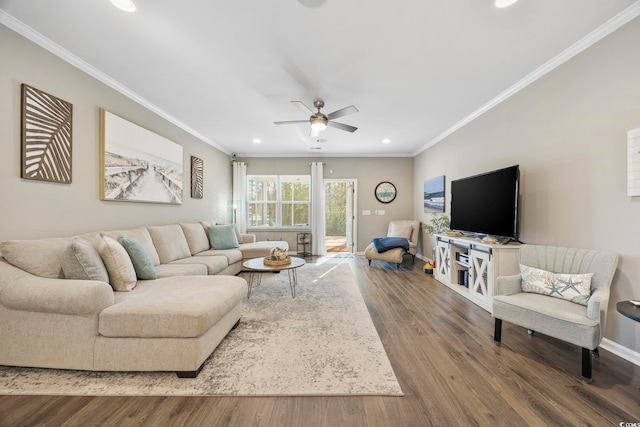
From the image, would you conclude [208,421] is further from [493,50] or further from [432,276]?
[432,276]

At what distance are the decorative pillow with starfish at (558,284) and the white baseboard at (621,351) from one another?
1.50 feet

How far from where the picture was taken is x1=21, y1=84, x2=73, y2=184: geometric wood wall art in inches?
84.4

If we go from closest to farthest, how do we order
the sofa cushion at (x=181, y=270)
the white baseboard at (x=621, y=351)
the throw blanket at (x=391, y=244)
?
the white baseboard at (x=621, y=351) < the sofa cushion at (x=181, y=270) < the throw blanket at (x=391, y=244)

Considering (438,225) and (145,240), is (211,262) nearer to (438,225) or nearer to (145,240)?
(145,240)

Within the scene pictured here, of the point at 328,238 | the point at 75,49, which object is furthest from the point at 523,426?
the point at 328,238

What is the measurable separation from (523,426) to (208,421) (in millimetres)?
1705

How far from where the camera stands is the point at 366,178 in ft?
21.9

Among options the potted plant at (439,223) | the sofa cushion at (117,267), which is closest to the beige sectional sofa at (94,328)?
the sofa cushion at (117,267)

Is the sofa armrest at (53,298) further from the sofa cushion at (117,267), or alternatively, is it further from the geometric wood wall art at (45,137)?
the geometric wood wall art at (45,137)

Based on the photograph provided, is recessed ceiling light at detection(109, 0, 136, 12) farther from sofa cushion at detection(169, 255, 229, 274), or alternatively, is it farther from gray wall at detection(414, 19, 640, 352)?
gray wall at detection(414, 19, 640, 352)

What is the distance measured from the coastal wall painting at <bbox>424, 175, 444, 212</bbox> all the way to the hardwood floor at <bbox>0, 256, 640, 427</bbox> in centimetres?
318

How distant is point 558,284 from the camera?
6.95 feet

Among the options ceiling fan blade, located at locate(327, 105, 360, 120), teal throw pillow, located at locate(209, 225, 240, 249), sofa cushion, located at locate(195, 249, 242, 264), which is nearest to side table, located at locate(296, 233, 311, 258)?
teal throw pillow, located at locate(209, 225, 240, 249)

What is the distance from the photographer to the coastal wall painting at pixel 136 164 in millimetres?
2912
